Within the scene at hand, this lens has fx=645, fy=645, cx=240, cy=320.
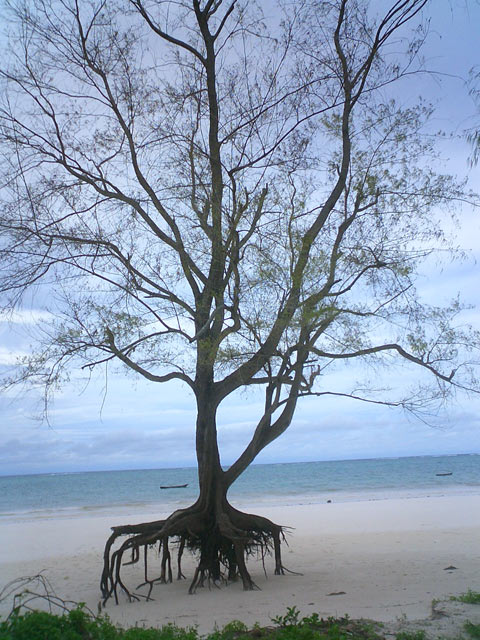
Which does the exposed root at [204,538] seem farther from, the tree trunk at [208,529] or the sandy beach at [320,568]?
the sandy beach at [320,568]

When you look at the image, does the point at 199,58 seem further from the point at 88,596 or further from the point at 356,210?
the point at 88,596

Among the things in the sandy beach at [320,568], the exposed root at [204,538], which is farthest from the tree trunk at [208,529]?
the sandy beach at [320,568]

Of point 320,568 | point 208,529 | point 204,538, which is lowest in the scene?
point 320,568

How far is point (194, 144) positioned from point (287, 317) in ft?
10.9

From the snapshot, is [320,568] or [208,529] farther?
[320,568]

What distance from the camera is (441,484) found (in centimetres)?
3491

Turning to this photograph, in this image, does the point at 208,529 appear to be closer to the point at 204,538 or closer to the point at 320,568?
the point at 204,538

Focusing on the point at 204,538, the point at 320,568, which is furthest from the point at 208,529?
the point at 320,568

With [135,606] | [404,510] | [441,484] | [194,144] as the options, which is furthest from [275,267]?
[441,484]

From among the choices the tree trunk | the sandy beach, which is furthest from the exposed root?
the sandy beach

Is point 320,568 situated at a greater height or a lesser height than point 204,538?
lesser

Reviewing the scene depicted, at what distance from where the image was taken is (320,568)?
10.3m

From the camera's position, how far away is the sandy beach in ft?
24.0

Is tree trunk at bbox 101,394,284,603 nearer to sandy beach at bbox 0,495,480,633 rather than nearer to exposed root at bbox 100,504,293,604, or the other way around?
exposed root at bbox 100,504,293,604
